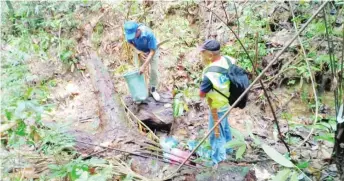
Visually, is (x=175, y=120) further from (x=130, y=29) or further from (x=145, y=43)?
(x=130, y=29)

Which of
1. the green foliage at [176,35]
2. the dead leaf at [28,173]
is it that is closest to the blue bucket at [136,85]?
the green foliage at [176,35]

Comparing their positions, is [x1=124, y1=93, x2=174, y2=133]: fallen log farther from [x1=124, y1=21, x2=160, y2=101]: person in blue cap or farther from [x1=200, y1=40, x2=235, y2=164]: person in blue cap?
[x1=200, y1=40, x2=235, y2=164]: person in blue cap

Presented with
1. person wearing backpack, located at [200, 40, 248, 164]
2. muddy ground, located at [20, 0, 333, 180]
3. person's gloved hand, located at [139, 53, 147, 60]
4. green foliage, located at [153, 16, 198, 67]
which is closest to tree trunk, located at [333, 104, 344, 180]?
muddy ground, located at [20, 0, 333, 180]

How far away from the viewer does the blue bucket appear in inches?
171

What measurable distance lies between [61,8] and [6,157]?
557cm

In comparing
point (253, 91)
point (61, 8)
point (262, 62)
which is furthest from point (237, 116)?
point (61, 8)

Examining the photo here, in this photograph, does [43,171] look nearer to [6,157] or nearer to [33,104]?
[6,157]

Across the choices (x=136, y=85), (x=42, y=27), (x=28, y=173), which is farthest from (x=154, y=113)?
(x=42, y=27)

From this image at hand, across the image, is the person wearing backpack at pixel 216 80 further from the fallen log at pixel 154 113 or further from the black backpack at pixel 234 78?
the fallen log at pixel 154 113

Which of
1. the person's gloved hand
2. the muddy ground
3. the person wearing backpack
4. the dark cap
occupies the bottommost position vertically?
the muddy ground

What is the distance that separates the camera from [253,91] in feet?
17.6

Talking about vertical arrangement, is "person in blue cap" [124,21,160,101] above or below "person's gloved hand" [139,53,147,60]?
above

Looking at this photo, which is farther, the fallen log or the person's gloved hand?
the person's gloved hand

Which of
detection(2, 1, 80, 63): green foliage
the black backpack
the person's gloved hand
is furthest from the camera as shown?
detection(2, 1, 80, 63): green foliage
